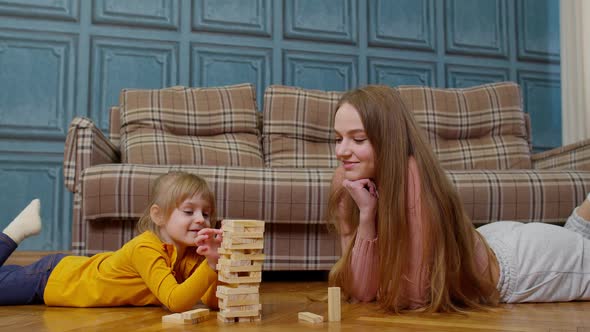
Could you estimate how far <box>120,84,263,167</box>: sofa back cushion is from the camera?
2.52m

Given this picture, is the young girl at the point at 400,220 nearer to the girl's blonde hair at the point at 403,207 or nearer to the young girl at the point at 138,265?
→ the girl's blonde hair at the point at 403,207

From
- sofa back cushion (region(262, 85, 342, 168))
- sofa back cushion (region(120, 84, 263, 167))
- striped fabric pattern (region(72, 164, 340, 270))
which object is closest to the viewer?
striped fabric pattern (region(72, 164, 340, 270))

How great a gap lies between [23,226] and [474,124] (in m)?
2.01

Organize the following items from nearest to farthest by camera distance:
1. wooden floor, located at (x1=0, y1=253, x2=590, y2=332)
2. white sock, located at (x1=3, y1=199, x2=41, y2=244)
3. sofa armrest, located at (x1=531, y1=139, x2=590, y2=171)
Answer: wooden floor, located at (x1=0, y1=253, x2=590, y2=332)
white sock, located at (x1=3, y1=199, x2=41, y2=244)
sofa armrest, located at (x1=531, y1=139, x2=590, y2=171)

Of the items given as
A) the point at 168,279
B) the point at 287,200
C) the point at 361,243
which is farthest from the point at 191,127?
the point at 361,243

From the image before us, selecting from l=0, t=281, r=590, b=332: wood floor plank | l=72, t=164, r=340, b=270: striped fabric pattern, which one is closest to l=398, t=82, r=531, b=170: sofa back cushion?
l=72, t=164, r=340, b=270: striped fabric pattern

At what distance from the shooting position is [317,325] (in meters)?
1.17

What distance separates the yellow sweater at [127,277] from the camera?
1375 mm

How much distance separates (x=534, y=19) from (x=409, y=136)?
297 centimetres

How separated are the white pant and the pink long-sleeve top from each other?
10 centimetres

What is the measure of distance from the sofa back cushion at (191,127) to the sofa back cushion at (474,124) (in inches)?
29.8

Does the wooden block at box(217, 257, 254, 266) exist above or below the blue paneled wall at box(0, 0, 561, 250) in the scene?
below

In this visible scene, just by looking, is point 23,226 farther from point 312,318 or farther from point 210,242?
point 312,318

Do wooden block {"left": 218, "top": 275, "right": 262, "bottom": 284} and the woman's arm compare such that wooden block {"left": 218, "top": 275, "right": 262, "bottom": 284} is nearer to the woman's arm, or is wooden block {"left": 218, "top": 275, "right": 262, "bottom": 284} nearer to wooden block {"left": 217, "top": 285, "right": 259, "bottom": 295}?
wooden block {"left": 217, "top": 285, "right": 259, "bottom": 295}
